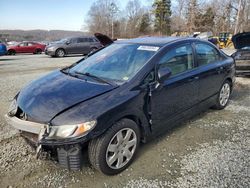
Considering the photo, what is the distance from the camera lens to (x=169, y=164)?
3.06m

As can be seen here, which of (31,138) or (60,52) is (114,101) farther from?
(60,52)

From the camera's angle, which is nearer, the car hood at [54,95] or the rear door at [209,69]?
the car hood at [54,95]

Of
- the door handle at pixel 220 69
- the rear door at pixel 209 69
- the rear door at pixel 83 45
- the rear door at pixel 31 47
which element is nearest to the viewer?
the rear door at pixel 209 69

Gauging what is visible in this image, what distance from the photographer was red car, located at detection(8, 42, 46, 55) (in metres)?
22.4

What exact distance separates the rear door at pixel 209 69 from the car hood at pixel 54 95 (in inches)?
75.4

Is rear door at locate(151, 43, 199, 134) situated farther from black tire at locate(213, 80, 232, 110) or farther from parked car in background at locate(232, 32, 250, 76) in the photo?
parked car in background at locate(232, 32, 250, 76)

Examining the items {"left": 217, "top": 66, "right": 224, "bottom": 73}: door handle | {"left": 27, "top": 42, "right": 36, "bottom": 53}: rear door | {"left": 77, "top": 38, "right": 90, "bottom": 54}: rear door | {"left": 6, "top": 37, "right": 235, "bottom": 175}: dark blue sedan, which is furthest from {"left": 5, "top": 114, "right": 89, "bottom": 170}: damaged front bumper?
{"left": 27, "top": 42, "right": 36, "bottom": 53}: rear door

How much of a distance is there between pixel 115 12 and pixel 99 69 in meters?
63.3

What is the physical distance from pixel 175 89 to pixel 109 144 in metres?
1.36

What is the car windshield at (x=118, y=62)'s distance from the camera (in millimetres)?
3219

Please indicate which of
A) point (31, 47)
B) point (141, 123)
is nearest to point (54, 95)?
point (141, 123)

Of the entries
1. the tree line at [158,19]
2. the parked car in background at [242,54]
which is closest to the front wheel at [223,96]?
the parked car in background at [242,54]

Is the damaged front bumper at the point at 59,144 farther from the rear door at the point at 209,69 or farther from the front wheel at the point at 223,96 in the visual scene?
the front wheel at the point at 223,96

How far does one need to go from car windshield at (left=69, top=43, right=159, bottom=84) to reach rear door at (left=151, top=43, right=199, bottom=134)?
0.97ft
